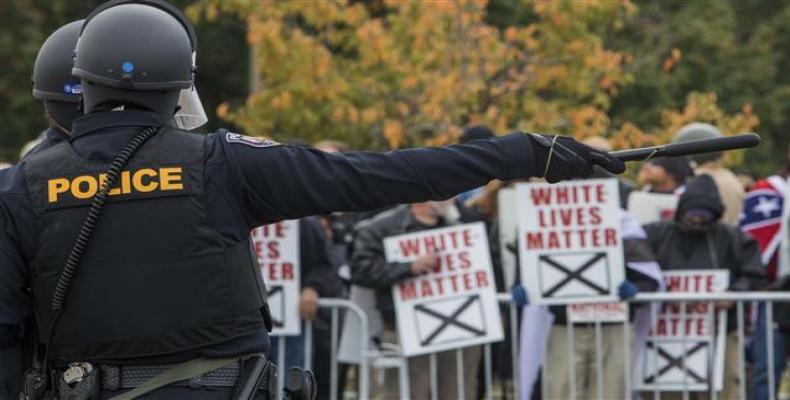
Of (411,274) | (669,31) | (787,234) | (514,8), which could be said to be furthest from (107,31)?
(669,31)

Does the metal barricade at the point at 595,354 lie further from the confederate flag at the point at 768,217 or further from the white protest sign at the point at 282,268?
the confederate flag at the point at 768,217

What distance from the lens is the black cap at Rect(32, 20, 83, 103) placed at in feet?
18.8

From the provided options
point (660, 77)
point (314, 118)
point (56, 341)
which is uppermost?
point (660, 77)

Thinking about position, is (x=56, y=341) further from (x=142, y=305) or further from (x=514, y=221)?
(x=514, y=221)

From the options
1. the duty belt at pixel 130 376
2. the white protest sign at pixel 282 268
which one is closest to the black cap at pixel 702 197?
the white protest sign at pixel 282 268

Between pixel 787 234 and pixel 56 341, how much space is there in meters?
6.30

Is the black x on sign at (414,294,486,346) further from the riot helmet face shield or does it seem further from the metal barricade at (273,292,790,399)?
the riot helmet face shield

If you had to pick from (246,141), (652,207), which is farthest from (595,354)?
(246,141)

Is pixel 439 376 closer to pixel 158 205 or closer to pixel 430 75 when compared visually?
pixel 430 75

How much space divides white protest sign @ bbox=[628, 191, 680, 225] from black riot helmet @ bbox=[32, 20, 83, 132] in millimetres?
5423

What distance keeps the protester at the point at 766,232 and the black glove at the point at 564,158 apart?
591 centimetres

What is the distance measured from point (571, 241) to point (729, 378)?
1.39 meters

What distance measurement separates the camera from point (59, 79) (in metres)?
5.73

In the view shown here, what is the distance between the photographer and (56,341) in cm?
447
